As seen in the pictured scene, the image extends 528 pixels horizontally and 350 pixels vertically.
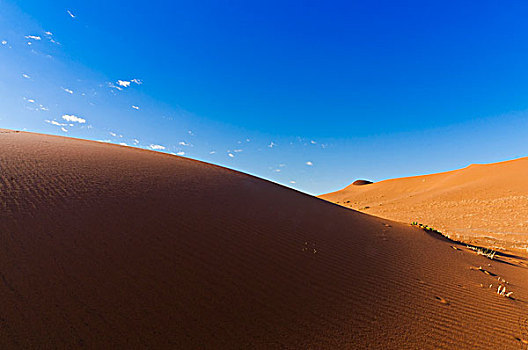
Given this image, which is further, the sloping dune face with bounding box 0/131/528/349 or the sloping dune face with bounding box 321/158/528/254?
the sloping dune face with bounding box 321/158/528/254

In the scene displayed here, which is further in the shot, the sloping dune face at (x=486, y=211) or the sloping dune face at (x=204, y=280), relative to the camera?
the sloping dune face at (x=486, y=211)

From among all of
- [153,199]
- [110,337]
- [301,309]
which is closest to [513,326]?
[301,309]

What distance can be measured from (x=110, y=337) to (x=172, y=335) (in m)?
0.59

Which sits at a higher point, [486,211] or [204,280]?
[486,211]

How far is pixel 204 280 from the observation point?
3400 millimetres

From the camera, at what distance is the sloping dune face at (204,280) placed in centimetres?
260

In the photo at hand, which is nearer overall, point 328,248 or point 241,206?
point 328,248

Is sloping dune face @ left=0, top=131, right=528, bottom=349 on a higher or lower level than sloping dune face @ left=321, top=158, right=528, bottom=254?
lower

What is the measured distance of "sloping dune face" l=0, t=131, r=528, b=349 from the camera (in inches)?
102

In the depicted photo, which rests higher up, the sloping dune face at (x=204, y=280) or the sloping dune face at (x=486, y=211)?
the sloping dune face at (x=486, y=211)

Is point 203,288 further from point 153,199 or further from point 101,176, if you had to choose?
point 101,176

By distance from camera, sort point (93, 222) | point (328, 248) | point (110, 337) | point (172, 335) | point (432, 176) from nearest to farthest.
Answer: point (110, 337) → point (172, 335) → point (93, 222) → point (328, 248) → point (432, 176)

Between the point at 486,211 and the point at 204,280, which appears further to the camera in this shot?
the point at 486,211

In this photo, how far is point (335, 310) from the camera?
3.41 meters
